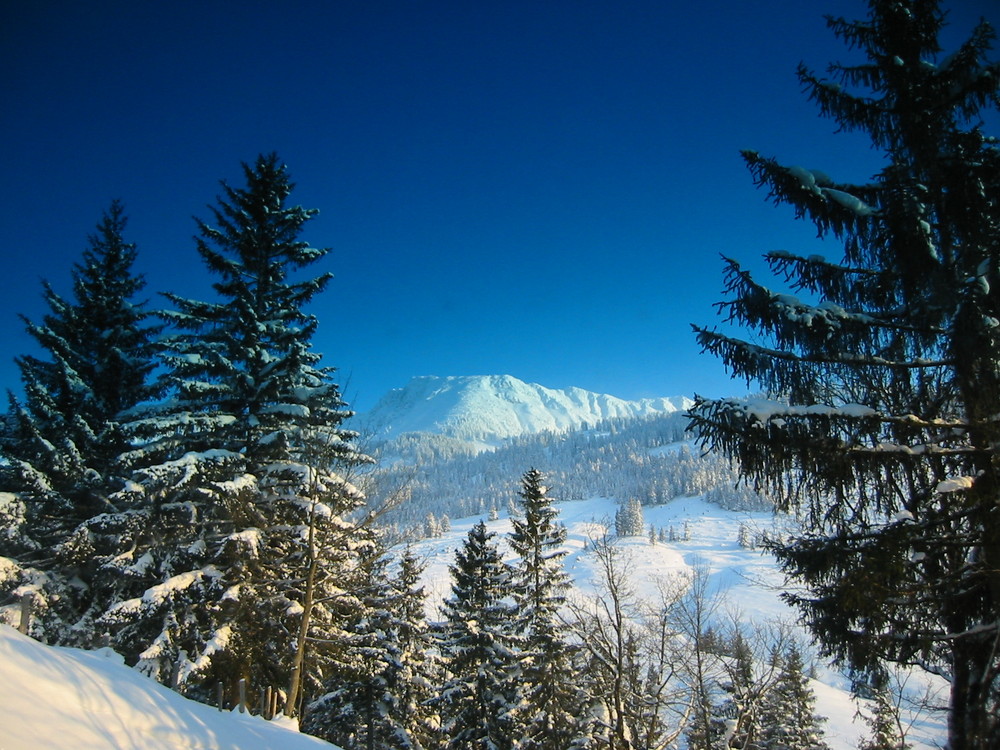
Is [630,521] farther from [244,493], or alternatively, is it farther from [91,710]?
[91,710]

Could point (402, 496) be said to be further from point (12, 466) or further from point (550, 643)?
point (12, 466)

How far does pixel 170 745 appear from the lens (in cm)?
500

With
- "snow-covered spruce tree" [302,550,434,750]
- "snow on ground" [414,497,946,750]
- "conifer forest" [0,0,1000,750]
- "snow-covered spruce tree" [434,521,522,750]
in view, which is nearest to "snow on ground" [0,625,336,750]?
"conifer forest" [0,0,1000,750]

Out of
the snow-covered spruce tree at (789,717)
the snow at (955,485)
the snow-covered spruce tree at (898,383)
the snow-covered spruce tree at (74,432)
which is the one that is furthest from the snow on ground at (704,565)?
the snow at (955,485)

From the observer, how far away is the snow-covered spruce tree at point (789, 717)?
898 inches

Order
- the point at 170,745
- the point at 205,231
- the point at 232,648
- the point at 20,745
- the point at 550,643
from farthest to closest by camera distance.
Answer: the point at 550,643
the point at 205,231
the point at 232,648
the point at 170,745
the point at 20,745

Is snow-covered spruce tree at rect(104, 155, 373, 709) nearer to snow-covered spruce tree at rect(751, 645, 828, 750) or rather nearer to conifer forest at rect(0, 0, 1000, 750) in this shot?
conifer forest at rect(0, 0, 1000, 750)

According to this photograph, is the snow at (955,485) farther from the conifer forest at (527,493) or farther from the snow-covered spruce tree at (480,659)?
the snow-covered spruce tree at (480,659)

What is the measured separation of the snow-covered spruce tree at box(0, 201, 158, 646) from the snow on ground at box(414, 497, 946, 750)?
514 inches

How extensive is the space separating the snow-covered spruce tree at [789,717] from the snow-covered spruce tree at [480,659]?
13715 millimetres

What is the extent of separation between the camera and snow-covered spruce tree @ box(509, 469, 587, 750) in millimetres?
17234

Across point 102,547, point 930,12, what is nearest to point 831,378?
point 930,12

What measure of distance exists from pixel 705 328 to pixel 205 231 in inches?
543

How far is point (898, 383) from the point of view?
5.60m
